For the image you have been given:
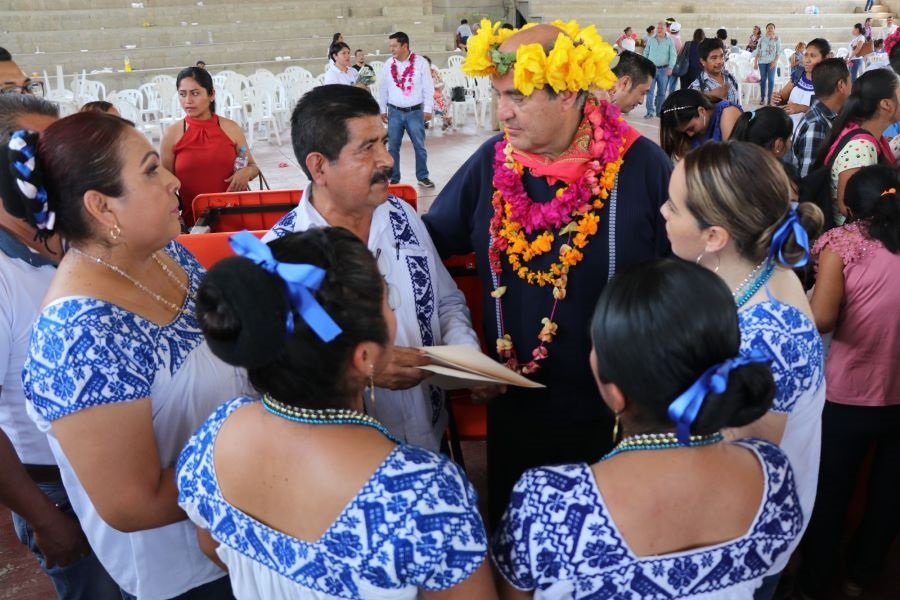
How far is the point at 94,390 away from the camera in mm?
1344

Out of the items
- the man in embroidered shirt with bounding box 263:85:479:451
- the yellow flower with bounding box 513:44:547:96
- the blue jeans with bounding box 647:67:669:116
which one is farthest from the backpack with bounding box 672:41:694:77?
the man in embroidered shirt with bounding box 263:85:479:451

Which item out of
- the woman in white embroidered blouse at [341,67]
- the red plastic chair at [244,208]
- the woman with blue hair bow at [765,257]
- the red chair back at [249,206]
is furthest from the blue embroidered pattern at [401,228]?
the woman in white embroidered blouse at [341,67]

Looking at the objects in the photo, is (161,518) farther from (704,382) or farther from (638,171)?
(638,171)

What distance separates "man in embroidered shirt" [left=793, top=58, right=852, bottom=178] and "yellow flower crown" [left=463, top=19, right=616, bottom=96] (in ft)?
7.80

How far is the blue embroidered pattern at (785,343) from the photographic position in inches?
56.7

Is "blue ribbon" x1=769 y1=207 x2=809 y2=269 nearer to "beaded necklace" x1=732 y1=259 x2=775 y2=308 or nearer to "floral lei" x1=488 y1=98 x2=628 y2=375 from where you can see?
"beaded necklace" x1=732 y1=259 x2=775 y2=308

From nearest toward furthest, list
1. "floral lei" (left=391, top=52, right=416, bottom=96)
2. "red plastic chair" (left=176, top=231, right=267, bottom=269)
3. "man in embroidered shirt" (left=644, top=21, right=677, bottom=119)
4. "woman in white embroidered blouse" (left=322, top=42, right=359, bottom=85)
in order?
"red plastic chair" (left=176, top=231, right=267, bottom=269) → "floral lei" (left=391, top=52, right=416, bottom=96) → "woman in white embroidered blouse" (left=322, top=42, right=359, bottom=85) → "man in embroidered shirt" (left=644, top=21, right=677, bottom=119)

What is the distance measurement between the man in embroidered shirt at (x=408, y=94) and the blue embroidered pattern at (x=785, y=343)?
7137mm

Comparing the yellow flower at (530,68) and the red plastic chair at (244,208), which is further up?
the yellow flower at (530,68)

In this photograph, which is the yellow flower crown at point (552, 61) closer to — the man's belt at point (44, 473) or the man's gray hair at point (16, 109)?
the man's gray hair at point (16, 109)

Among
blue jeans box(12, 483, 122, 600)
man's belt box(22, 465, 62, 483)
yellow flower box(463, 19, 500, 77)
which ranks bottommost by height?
blue jeans box(12, 483, 122, 600)

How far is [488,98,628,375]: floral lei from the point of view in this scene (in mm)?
2102

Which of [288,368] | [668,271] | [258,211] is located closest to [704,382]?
[668,271]

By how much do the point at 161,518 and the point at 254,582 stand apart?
34 centimetres
